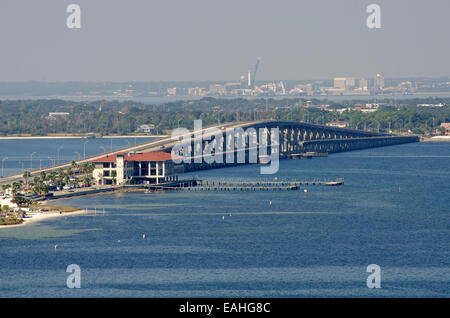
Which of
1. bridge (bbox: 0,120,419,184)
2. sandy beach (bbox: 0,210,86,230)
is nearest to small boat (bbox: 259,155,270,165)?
bridge (bbox: 0,120,419,184)

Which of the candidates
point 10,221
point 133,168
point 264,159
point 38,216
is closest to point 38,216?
point 38,216

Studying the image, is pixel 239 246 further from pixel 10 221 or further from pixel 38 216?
pixel 38 216

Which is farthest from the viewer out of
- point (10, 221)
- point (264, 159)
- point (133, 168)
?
point (264, 159)

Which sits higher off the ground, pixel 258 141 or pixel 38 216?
pixel 38 216
